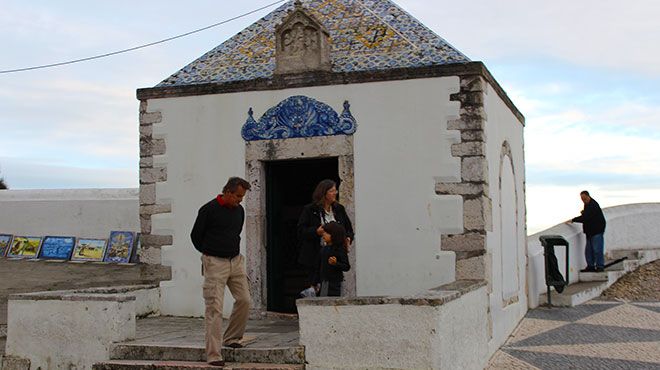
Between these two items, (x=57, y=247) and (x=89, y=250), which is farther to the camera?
(x=57, y=247)

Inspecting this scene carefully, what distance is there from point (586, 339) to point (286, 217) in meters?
Result: 3.96

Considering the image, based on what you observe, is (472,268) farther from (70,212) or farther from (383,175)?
(70,212)

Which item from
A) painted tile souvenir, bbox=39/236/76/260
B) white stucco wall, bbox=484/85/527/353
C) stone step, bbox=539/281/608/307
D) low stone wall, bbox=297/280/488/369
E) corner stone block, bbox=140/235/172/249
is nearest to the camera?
low stone wall, bbox=297/280/488/369

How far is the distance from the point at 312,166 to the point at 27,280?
6501mm

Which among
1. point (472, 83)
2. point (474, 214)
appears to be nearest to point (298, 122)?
point (472, 83)

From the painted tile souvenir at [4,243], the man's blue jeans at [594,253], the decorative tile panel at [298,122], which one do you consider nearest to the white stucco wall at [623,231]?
the man's blue jeans at [594,253]

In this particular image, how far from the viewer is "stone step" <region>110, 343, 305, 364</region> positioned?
6.34 meters

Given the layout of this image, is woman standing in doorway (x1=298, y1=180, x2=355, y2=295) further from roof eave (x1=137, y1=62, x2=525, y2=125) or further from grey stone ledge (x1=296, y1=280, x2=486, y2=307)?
roof eave (x1=137, y1=62, x2=525, y2=125)

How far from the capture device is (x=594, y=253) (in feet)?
46.4

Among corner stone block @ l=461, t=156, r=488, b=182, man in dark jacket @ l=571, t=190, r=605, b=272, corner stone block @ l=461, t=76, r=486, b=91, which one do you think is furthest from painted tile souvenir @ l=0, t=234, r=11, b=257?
man in dark jacket @ l=571, t=190, r=605, b=272

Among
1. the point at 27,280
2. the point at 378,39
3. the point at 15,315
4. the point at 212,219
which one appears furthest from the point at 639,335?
the point at 27,280

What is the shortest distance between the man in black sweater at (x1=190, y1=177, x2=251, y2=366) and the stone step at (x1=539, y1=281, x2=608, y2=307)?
273 inches

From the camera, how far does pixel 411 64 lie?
8648 mm

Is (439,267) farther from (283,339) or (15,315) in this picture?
(15,315)
